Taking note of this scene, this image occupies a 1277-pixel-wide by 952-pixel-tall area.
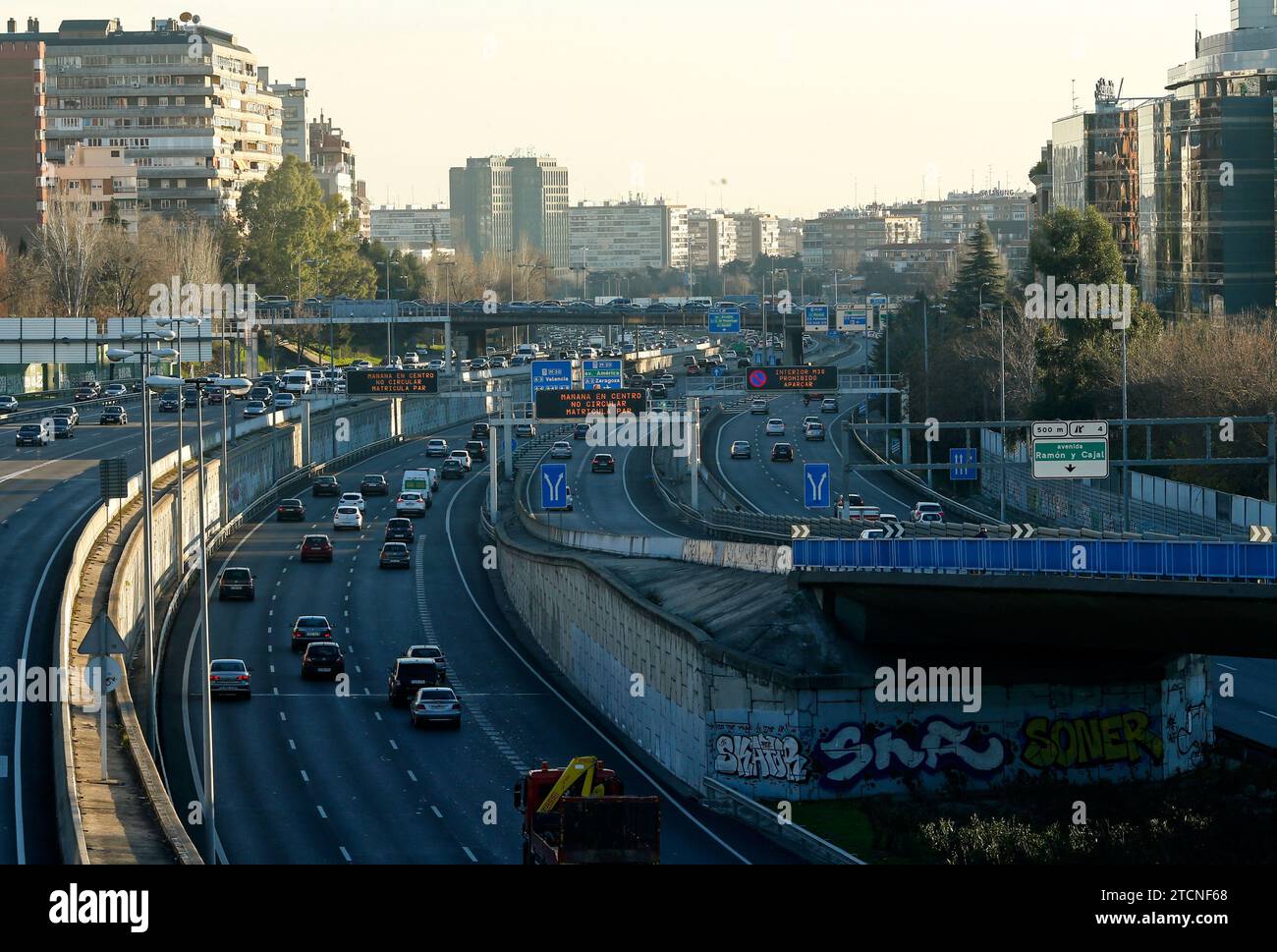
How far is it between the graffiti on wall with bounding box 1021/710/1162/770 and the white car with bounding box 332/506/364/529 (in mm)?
47017

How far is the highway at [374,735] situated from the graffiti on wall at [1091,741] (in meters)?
6.73

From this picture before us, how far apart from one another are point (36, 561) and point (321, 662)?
410 inches

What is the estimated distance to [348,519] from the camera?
8175 cm

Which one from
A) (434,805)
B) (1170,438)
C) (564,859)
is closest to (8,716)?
(434,805)

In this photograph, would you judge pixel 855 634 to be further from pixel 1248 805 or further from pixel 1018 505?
pixel 1018 505

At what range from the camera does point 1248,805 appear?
3753 centimetres

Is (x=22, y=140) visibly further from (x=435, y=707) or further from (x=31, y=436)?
(x=435, y=707)

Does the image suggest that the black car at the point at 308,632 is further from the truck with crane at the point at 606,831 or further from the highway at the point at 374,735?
the truck with crane at the point at 606,831

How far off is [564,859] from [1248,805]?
16545 mm

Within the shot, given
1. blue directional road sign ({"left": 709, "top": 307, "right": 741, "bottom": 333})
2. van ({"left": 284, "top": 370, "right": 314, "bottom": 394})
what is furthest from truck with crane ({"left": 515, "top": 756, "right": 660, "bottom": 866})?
van ({"left": 284, "top": 370, "right": 314, "bottom": 394})

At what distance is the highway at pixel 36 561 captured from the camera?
3020 cm
